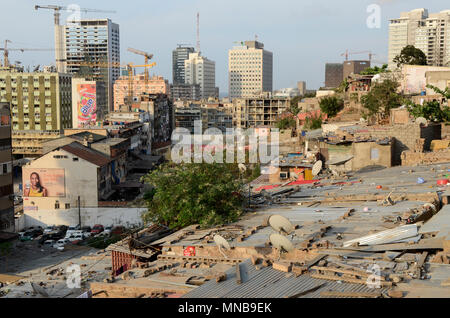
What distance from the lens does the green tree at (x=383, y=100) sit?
27.5 metres

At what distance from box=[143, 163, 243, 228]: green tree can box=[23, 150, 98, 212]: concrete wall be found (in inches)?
752

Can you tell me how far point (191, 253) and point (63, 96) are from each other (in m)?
64.1

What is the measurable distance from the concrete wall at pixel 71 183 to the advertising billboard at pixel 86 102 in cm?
3955

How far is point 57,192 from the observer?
32.9m

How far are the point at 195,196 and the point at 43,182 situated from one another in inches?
862

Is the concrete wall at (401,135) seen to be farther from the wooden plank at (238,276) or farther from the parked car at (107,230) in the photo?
the parked car at (107,230)

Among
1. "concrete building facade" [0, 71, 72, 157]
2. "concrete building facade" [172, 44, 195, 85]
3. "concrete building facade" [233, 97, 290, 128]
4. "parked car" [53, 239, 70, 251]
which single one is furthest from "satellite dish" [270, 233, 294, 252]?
"concrete building facade" [172, 44, 195, 85]

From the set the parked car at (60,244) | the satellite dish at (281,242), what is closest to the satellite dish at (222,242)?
the satellite dish at (281,242)

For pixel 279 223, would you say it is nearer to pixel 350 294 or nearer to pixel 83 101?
pixel 350 294

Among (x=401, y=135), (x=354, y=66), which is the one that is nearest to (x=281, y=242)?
(x=401, y=135)

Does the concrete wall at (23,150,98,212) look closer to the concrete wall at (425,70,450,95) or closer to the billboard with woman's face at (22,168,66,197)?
the billboard with woman's face at (22,168,66,197)
